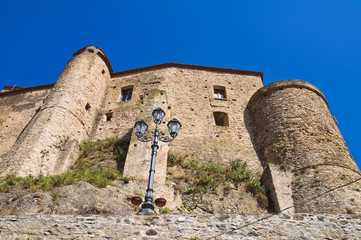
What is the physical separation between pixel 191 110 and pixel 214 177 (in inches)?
226

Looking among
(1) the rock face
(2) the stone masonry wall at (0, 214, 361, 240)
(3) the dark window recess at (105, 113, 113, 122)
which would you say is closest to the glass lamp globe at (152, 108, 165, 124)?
(1) the rock face

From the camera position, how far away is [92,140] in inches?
637

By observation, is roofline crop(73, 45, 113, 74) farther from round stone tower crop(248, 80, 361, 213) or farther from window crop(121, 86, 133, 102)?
round stone tower crop(248, 80, 361, 213)

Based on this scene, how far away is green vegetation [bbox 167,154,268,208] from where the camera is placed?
11203mm

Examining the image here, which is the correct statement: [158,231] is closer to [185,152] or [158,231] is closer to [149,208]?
[149,208]

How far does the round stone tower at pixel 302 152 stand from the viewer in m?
10.3

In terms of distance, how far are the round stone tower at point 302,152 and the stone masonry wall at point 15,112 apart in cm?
1301

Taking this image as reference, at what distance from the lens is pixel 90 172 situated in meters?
11.6

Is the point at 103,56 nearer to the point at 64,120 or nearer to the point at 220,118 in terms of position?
the point at 64,120

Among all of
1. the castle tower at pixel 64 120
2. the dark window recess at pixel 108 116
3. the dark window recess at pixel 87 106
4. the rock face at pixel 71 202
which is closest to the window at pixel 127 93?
the castle tower at pixel 64 120

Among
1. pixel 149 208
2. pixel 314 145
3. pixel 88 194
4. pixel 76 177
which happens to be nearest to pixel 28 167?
pixel 76 177

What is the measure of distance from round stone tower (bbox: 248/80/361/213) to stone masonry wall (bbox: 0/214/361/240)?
4.26m

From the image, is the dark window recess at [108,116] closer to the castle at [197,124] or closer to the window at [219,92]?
the castle at [197,124]

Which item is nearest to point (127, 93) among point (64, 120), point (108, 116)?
point (108, 116)
